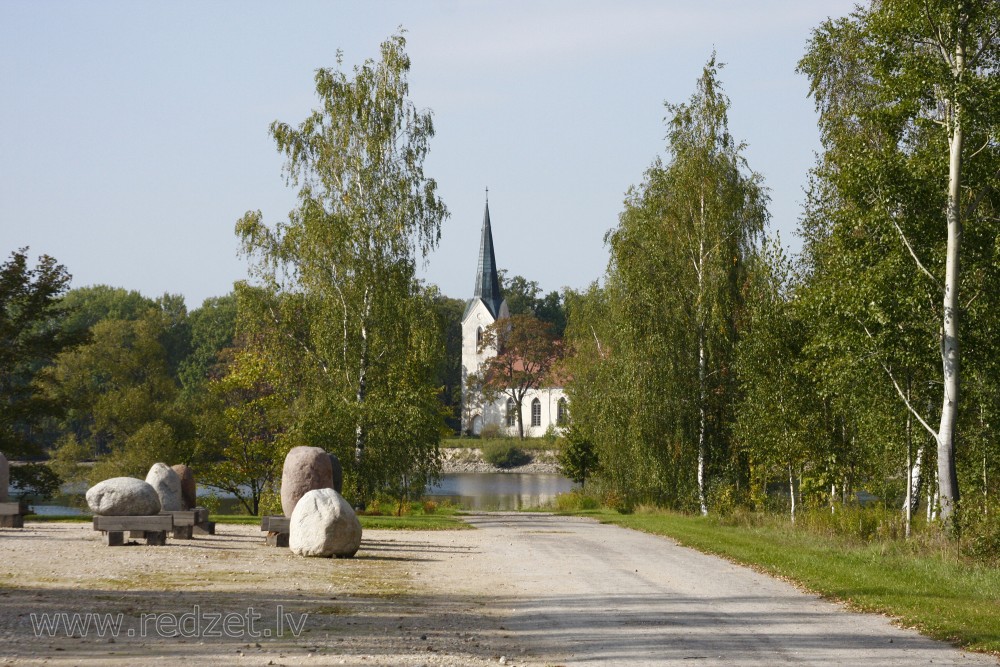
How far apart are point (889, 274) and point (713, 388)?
1190cm

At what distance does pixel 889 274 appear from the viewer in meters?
19.5

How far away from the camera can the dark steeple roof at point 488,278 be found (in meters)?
104

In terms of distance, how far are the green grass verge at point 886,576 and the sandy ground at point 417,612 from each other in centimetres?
41

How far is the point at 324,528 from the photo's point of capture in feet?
54.1

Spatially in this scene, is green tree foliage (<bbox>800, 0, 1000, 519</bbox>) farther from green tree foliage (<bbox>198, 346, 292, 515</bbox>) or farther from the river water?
green tree foliage (<bbox>198, 346, 292, 515</bbox>)

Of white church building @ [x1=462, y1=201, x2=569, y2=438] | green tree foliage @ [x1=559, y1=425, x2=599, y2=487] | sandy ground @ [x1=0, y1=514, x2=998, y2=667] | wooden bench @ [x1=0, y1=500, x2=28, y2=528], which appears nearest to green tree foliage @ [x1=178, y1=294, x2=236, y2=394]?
white church building @ [x1=462, y1=201, x2=569, y2=438]

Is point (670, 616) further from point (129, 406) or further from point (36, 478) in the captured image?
point (129, 406)

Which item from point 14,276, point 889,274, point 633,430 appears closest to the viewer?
point 889,274

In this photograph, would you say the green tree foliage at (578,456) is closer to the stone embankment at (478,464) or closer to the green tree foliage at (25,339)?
the green tree foliage at (25,339)

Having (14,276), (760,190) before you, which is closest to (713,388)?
(760,190)

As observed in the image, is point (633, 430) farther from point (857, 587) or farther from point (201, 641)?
point (201, 641)

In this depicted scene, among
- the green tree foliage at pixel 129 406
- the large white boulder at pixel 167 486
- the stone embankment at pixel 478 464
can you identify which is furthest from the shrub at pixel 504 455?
the large white boulder at pixel 167 486

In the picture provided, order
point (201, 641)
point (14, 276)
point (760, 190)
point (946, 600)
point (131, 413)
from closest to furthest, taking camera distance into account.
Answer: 1. point (201, 641)
2. point (946, 600)
3. point (760, 190)
4. point (14, 276)
5. point (131, 413)

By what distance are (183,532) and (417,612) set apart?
34.4 feet
